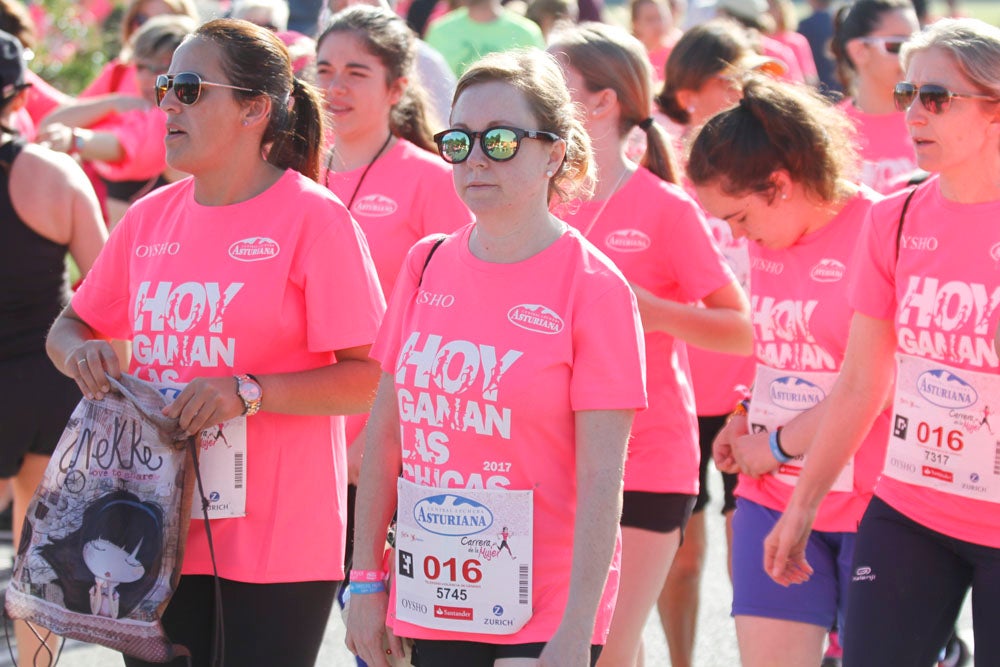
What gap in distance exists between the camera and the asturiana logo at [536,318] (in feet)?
10.1

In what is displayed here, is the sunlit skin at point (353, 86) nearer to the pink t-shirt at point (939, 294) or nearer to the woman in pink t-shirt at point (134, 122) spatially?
the pink t-shirt at point (939, 294)

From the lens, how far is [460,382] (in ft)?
10.2

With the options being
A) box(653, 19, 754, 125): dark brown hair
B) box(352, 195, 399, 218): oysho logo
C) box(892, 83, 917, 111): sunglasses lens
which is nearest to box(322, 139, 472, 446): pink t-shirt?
box(352, 195, 399, 218): oysho logo

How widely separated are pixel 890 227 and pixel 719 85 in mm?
2477

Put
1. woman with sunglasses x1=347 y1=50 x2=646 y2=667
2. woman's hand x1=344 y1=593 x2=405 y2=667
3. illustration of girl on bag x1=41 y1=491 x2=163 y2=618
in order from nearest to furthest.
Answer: woman with sunglasses x1=347 y1=50 x2=646 y2=667 < woman's hand x1=344 y1=593 x2=405 y2=667 < illustration of girl on bag x1=41 y1=491 x2=163 y2=618

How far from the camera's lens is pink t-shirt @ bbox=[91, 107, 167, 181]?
7793 mm

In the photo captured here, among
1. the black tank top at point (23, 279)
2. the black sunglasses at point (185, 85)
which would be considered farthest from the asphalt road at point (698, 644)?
the black sunglasses at point (185, 85)

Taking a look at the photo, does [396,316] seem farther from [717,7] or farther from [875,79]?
Answer: [717,7]

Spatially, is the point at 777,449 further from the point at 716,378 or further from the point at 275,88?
the point at 275,88

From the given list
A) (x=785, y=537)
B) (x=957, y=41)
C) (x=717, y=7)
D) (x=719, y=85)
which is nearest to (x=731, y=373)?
(x=719, y=85)

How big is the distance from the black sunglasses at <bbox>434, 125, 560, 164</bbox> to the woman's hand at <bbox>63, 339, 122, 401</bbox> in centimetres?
98

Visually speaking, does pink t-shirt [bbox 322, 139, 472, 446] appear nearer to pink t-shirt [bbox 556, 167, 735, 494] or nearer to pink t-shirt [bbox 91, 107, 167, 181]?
pink t-shirt [bbox 556, 167, 735, 494]

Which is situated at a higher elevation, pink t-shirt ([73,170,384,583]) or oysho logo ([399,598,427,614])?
pink t-shirt ([73,170,384,583])

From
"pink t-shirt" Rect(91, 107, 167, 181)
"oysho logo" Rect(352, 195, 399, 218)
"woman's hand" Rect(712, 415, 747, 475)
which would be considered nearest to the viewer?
"woman's hand" Rect(712, 415, 747, 475)
